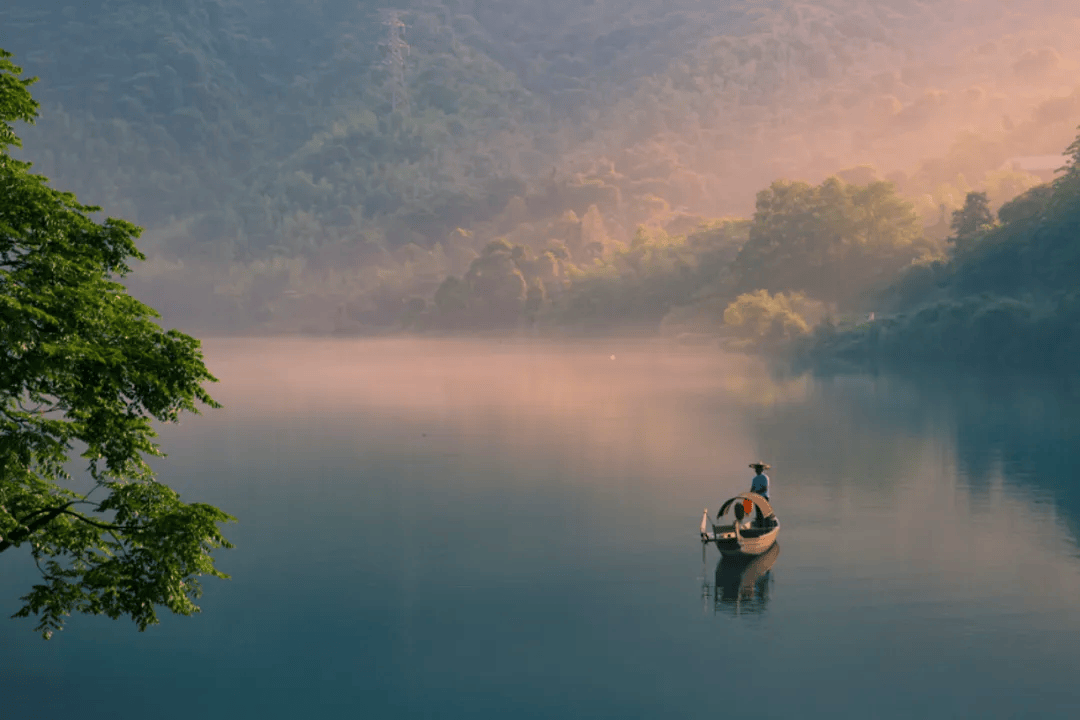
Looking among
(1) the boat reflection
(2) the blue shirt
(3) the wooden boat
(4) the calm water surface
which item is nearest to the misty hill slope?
(4) the calm water surface

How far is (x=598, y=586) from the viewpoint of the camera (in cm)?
3762

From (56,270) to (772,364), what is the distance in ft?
448

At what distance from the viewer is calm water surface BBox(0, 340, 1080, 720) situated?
2802cm

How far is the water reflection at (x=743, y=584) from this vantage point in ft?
115

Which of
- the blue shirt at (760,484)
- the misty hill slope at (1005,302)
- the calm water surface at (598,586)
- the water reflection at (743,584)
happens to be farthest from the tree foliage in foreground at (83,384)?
the misty hill slope at (1005,302)

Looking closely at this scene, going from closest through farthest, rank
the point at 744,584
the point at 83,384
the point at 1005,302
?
the point at 83,384, the point at 744,584, the point at 1005,302

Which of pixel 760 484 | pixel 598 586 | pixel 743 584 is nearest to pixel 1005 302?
pixel 760 484

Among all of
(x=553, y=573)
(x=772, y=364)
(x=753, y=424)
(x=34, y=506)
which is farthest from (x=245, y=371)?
(x=34, y=506)

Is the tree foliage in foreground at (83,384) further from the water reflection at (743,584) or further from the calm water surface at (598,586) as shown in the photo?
the water reflection at (743,584)

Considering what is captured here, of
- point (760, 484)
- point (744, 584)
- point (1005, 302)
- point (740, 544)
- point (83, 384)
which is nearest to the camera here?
point (83, 384)

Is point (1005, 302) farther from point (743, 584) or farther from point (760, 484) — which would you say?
point (743, 584)

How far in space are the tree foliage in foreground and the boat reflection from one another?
19336 millimetres

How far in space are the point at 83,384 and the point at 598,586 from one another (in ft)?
73.6

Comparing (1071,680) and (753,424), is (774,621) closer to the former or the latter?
(1071,680)
